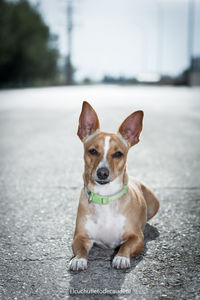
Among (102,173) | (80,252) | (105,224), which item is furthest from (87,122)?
(80,252)

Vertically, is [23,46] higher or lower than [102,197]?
higher

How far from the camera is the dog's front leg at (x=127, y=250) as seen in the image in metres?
3.63

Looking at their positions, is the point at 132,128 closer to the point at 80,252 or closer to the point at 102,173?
the point at 102,173

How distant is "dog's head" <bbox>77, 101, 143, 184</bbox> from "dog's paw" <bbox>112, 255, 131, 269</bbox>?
0.64 m

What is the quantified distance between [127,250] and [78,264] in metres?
0.44

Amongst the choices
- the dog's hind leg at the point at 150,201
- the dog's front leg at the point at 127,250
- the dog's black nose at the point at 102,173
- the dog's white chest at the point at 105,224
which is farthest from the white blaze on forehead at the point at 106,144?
the dog's hind leg at the point at 150,201

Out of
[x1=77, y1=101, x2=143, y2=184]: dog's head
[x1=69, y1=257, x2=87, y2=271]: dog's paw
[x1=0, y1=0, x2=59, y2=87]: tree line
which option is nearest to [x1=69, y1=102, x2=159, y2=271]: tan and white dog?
[x1=77, y1=101, x2=143, y2=184]: dog's head

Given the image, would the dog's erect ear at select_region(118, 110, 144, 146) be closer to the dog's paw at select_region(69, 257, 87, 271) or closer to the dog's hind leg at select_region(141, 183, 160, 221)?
the dog's hind leg at select_region(141, 183, 160, 221)

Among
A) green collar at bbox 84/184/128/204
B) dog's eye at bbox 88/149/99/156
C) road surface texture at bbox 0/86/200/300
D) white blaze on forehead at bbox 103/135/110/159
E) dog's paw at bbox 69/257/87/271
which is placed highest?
white blaze on forehead at bbox 103/135/110/159

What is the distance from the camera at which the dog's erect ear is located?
4227mm

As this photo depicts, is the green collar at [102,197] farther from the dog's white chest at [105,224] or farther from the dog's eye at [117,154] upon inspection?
the dog's eye at [117,154]

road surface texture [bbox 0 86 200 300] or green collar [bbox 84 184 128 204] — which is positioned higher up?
green collar [bbox 84 184 128 204]

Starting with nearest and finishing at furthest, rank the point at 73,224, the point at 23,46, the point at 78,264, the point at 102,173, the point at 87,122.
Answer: the point at 78,264, the point at 102,173, the point at 87,122, the point at 73,224, the point at 23,46

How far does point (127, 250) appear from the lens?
148 inches
